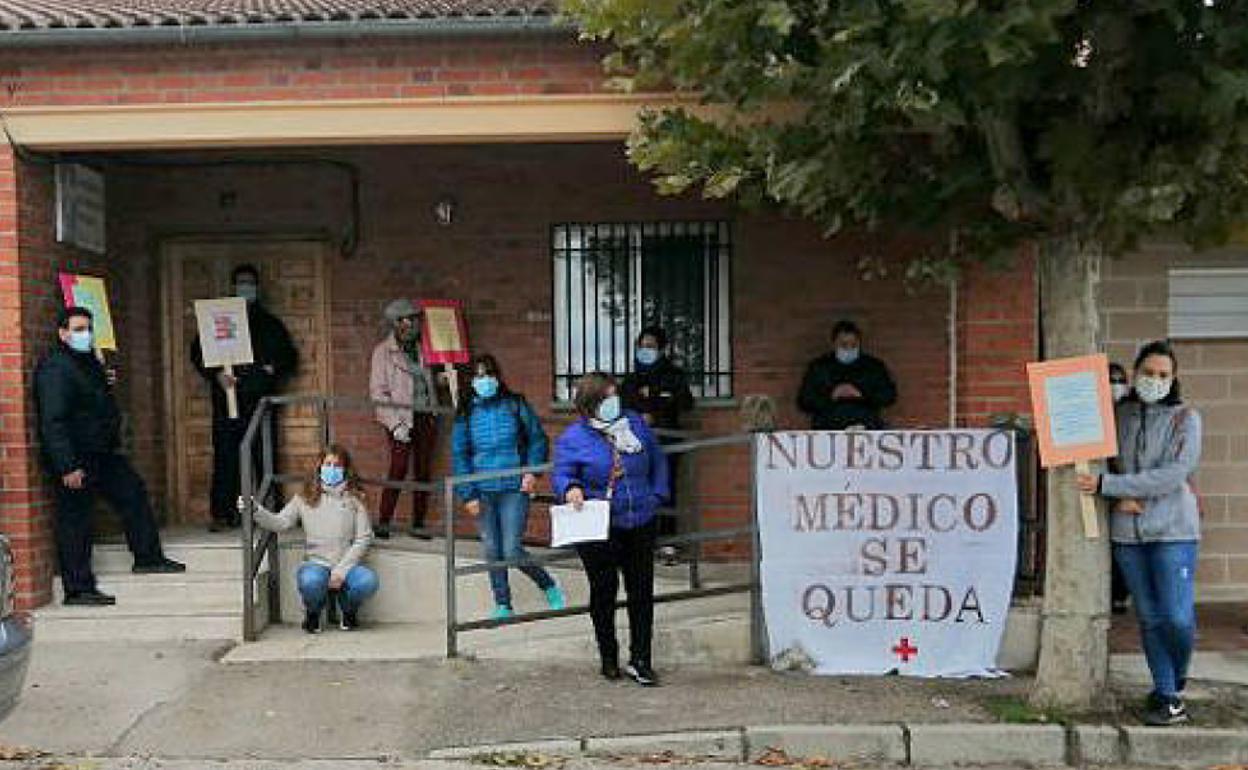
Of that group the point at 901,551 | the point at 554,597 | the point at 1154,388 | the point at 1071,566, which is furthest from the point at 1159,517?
the point at 554,597

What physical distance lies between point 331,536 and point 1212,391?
19.3 feet

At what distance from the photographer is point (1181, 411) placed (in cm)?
576

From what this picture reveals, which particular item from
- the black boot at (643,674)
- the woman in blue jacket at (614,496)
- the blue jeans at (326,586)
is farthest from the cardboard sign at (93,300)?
the black boot at (643,674)

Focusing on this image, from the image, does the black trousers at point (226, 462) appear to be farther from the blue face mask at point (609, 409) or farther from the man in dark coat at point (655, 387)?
the blue face mask at point (609, 409)

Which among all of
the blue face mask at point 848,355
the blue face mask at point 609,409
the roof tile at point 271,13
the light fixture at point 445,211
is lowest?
the blue face mask at point 609,409

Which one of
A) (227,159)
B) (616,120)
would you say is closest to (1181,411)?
(616,120)

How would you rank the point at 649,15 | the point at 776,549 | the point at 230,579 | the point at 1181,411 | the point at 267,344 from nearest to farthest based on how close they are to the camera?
1. the point at 649,15
2. the point at 1181,411
3. the point at 776,549
4. the point at 230,579
5. the point at 267,344

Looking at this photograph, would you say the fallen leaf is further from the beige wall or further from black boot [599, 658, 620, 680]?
the beige wall

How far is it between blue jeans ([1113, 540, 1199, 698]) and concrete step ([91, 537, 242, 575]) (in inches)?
212

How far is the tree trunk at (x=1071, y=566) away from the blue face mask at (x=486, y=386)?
3215 millimetres

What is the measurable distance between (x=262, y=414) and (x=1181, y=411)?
17.2 feet

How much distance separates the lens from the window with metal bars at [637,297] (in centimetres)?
915

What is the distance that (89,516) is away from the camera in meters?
7.77

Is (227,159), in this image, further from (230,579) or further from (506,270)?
(230,579)
